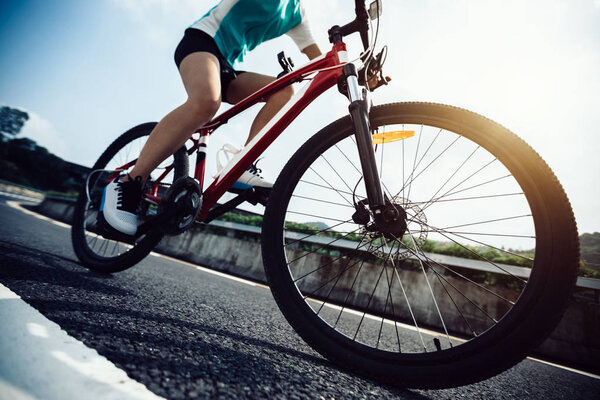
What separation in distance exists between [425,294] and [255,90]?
3342 mm

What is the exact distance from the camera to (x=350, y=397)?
789mm

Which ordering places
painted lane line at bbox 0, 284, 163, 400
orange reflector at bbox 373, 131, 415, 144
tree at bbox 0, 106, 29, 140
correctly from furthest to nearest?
1. tree at bbox 0, 106, 29, 140
2. orange reflector at bbox 373, 131, 415, 144
3. painted lane line at bbox 0, 284, 163, 400

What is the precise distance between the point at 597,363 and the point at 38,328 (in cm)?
438

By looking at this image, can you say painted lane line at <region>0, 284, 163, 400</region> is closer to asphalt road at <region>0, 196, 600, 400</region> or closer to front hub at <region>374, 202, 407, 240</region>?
asphalt road at <region>0, 196, 600, 400</region>

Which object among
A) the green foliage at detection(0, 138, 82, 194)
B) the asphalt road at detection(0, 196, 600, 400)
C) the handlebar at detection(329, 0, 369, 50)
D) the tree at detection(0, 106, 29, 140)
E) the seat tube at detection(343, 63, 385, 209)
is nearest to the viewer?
the asphalt road at detection(0, 196, 600, 400)

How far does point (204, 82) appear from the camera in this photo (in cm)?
161

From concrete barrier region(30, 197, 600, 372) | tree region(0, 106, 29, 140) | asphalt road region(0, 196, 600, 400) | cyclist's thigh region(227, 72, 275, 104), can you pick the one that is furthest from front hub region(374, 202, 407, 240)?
tree region(0, 106, 29, 140)

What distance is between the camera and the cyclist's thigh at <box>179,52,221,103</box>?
1.60m

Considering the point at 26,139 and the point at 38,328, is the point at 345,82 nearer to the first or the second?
the point at 38,328

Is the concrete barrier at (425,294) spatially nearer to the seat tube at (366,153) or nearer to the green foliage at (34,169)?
the seat tube at (366,153)

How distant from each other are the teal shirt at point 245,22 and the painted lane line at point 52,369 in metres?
1.77

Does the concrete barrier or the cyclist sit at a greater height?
the cyclist

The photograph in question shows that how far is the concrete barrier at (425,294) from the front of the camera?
282cm

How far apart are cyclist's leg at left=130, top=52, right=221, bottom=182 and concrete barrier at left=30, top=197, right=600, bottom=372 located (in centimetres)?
144
